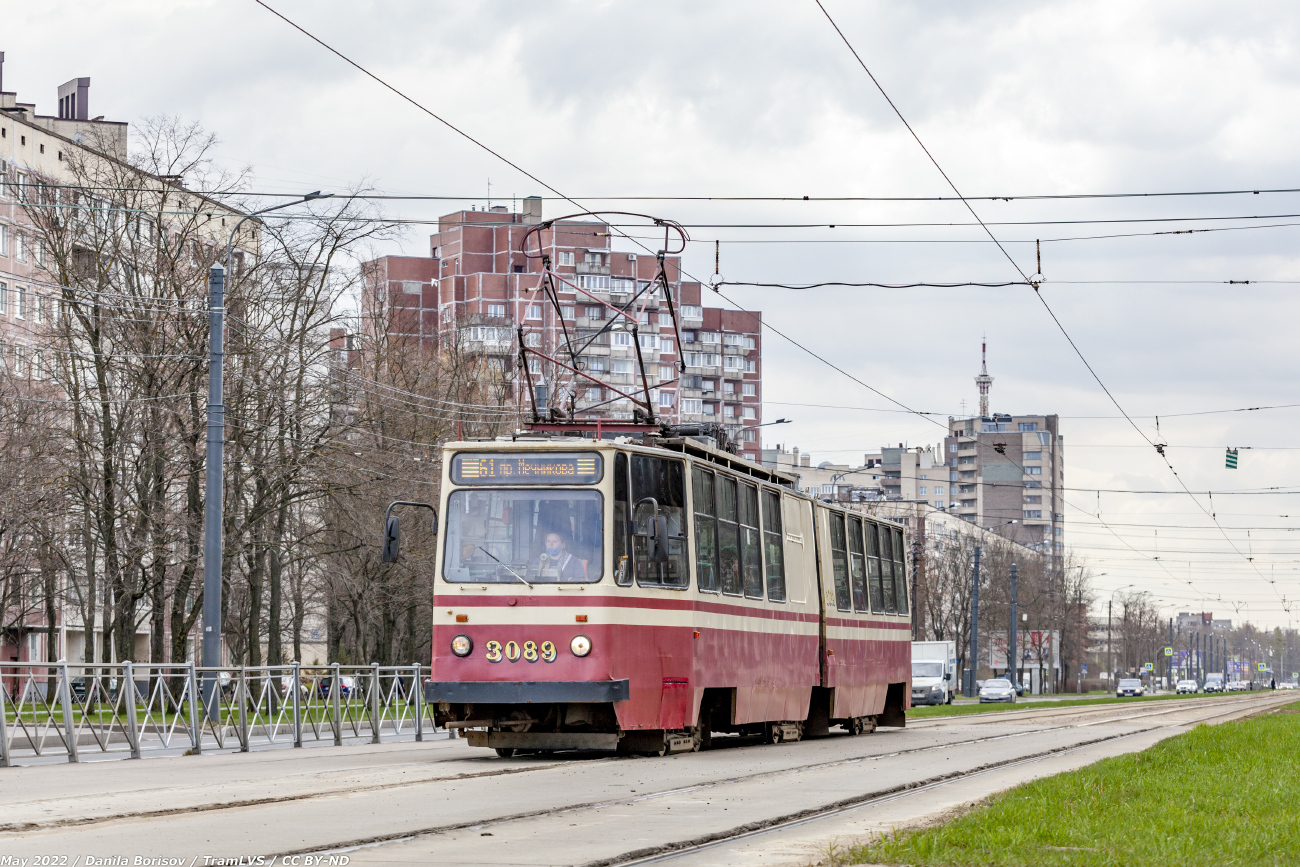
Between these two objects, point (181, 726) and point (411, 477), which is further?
point (411, 477)

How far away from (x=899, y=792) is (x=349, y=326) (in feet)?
105

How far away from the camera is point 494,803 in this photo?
1255 cm

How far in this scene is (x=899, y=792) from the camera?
575 inches

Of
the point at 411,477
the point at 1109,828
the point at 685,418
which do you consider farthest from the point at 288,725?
the point at 685,418

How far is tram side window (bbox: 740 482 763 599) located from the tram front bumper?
377 cm

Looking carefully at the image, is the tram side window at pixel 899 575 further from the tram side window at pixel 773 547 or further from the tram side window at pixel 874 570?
the tram side window at pixel 773 547

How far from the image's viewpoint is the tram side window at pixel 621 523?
1773cm

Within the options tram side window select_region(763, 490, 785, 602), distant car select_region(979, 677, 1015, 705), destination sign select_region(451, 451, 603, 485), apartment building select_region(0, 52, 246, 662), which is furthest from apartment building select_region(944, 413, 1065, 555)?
destination sign select_region(451, 451, 603, 485)

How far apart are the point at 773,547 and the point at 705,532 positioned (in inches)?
107

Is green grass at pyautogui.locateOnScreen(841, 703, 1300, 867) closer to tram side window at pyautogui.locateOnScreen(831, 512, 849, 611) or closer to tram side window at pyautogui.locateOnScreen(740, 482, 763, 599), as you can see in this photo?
tram side window at pyautogui.locateOnScreen(740, 482, 763, 599)

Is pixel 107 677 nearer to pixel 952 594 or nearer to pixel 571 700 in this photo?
pixel 571 700

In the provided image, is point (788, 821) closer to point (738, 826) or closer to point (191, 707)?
point (738, 826)

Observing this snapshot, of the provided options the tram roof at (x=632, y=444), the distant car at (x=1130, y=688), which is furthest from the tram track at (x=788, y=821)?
the distant car at (x=1130, y=688)

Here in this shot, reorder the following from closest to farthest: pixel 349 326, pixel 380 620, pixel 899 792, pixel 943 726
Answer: pixel 899 792 < pixel 943 726 < pixel 349 326 < pixel 380 620
